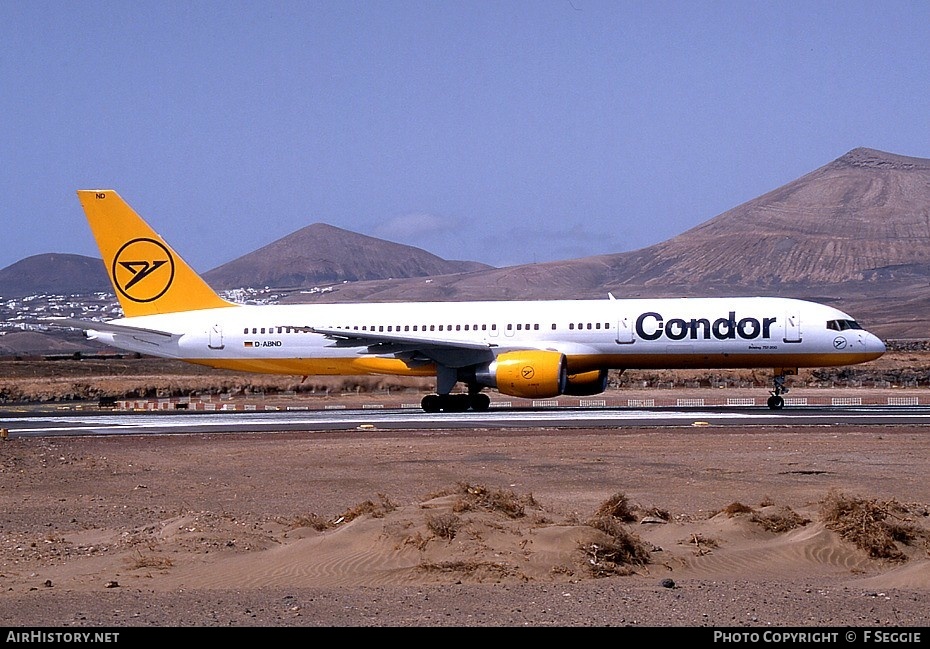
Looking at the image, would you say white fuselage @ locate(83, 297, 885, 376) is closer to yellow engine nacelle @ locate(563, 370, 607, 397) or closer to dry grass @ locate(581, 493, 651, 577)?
yellow engine nacelle @ locate(563, 370, 607, 397)

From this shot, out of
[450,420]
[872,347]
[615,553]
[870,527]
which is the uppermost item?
[872,347]

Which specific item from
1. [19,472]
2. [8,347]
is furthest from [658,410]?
[8,347]

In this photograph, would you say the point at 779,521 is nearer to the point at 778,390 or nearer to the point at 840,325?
the point at 840,325

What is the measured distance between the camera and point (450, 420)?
3597 cm

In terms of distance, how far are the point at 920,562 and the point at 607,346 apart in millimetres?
27244

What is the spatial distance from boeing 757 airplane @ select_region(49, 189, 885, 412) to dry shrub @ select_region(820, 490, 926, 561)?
78.0 feet

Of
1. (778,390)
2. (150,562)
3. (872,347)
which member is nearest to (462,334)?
(778,390)

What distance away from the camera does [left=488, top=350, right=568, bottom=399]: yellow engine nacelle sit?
37.3 m

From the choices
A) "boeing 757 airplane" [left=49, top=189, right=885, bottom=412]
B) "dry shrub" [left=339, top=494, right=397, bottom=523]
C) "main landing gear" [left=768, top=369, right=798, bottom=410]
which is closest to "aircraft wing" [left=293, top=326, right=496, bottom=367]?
"boeing 757 airplane" [left=49, top=189, right=885, bottom=412]

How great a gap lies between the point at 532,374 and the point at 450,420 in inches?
131

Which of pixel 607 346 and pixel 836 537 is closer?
pixel 836 537

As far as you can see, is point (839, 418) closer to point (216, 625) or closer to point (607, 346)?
point (607, 346)

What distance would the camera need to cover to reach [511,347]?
40281 millimetres

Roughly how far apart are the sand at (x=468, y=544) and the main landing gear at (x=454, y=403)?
16.7m
